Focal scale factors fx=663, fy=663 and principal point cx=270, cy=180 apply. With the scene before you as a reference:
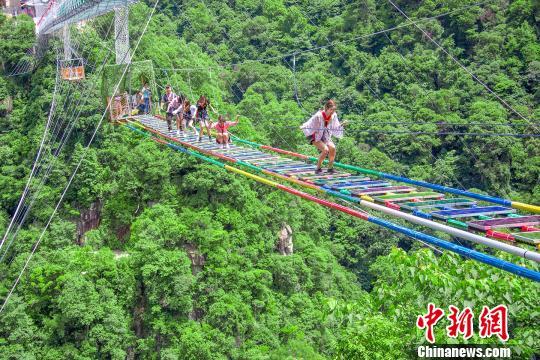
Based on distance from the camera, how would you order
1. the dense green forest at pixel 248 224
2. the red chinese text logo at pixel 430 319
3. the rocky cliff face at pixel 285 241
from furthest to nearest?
the rocky cliff face at pixel 285 241, the dense green forest at pixel 248 224, the red chinese text logo at pixel 430 319

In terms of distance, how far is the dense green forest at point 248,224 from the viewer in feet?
22.5

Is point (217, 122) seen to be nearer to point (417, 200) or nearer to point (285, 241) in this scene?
point (417, 200)

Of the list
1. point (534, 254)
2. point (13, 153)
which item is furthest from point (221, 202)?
point (534, 254)

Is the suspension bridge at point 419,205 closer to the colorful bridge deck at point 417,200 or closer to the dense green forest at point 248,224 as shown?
the colorful bridge deck at point 417,200

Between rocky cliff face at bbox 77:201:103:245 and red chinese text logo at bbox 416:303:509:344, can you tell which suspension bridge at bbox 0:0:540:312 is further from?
rocky cliff face at bbox 77:201:103:245

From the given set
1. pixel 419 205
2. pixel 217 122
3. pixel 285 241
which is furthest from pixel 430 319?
pixel 285 241

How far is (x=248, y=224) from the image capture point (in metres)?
20.0

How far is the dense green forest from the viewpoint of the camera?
22.5 feet

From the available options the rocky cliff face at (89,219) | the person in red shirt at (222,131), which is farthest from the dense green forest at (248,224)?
the person in red shirt at (222,131)

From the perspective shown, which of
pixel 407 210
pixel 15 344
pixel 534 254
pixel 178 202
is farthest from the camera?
pixel 178 202

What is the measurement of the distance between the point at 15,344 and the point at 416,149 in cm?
1949

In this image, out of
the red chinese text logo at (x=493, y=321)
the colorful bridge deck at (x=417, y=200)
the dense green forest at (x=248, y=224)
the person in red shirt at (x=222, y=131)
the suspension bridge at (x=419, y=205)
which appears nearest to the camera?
the red chinese text logo at (x=493, y=321)

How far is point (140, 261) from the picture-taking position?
58.8 feet

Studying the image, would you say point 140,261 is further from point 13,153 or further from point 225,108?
point 225,108
